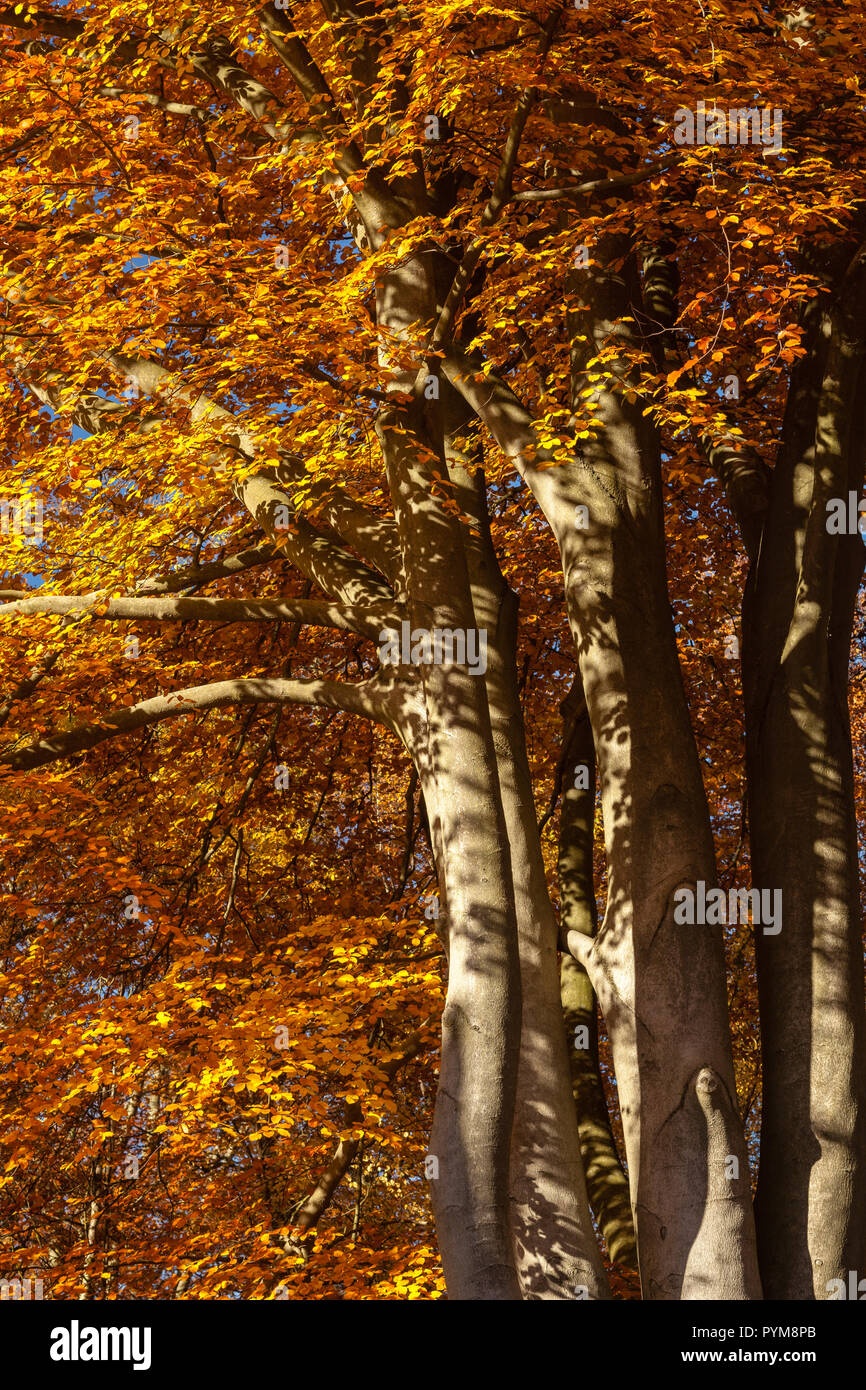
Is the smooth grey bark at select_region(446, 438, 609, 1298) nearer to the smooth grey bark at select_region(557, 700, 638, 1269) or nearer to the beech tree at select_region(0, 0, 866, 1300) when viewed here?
the beech tree at select_region(0, 0, 866, 1300)

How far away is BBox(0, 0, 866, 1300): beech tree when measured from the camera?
653cm

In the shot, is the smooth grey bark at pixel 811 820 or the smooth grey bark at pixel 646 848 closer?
the smooth grey bark at pixel 646 848

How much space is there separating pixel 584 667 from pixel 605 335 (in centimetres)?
209

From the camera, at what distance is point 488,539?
8.41 metres

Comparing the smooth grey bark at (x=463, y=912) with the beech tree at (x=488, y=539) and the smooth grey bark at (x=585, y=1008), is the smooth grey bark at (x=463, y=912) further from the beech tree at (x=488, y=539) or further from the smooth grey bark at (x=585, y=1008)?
the smooth grey bark at (x=585, y=1008)

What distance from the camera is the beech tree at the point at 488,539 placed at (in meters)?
6.53

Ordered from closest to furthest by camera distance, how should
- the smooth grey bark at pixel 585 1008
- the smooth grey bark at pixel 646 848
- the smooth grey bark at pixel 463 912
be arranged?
the smooth grey bark at pixel 463 912
the smooth grey bark at pixel 646 848
the smooth grey bark at pixel 585 1008

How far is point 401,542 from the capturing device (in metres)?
7.15

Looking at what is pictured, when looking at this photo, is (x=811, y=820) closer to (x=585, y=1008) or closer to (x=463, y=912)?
(x=463, y=912)

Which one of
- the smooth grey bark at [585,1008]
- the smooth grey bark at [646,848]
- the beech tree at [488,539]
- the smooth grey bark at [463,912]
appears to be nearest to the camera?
the smooth grey bark at [463,912]

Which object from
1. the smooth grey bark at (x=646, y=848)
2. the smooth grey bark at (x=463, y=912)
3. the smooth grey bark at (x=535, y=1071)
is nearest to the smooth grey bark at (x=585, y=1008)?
the smooth grey bark at (x=535, y=1071)

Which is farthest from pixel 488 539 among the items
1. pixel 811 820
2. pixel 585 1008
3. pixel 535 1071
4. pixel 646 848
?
pixel 585 1008

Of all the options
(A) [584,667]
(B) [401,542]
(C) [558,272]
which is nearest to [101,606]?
(B) [401,542]

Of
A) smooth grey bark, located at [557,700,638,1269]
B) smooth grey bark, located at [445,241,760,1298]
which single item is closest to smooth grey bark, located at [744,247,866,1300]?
smooth grey bark, located at [445,241,760,1298]
